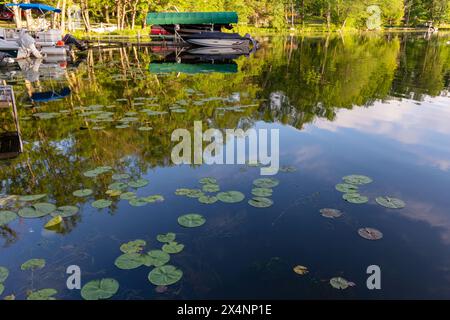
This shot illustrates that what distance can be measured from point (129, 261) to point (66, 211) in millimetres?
1952

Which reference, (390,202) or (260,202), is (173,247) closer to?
(260,202)

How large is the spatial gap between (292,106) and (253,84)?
478 centimetres

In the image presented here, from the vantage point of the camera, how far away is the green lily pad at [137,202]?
630 cm

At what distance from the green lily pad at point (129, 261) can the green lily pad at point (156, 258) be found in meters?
0.07

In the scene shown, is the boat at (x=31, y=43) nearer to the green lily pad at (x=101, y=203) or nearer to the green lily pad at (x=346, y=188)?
the green lily pad at (x=101, y=203)

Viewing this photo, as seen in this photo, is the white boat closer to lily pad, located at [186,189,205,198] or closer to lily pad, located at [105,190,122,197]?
lily pad, located at [186,189,205,198]

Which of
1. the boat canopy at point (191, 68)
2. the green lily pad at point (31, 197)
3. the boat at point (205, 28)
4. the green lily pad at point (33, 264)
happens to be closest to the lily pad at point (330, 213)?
the green lily pad at point (33, 264)

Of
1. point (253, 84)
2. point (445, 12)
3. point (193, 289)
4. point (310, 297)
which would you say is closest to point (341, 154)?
point (310, 297)

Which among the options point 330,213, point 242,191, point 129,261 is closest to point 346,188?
point 330,213

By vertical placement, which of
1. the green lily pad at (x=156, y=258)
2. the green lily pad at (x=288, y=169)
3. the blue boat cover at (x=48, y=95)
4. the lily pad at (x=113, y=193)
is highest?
the blue boat cover at (x=48, y=95)

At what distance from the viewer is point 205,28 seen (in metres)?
38.5

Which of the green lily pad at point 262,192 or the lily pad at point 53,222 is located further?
the green lily pad at point 262,192

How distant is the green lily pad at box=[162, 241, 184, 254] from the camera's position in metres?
5.00

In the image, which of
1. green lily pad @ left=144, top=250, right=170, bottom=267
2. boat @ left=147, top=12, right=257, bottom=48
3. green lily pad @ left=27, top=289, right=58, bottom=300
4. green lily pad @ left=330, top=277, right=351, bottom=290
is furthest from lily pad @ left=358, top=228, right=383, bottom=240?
boat @ left=147, top=12, right=257, bottom=48
